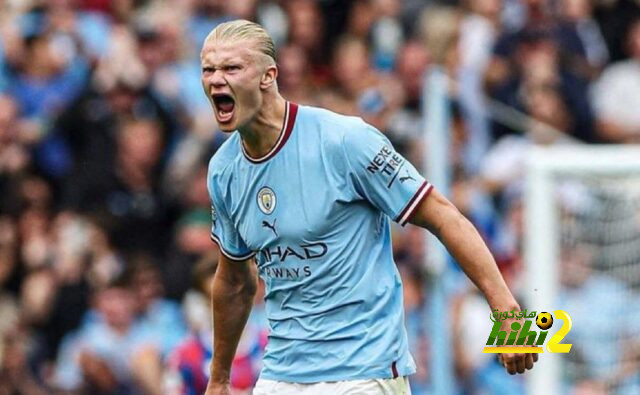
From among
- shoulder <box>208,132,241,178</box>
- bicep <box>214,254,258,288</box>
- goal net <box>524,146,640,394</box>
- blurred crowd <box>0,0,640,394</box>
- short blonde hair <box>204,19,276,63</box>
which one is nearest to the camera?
short blonde hair <box>204,19,276,63</box>

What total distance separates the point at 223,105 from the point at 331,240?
608 millimetres

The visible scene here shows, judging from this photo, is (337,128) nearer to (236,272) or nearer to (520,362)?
(236,272)

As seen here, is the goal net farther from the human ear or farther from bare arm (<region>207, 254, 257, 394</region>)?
the human ear

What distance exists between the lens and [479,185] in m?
11.2

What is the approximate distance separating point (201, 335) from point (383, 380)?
9.80ft

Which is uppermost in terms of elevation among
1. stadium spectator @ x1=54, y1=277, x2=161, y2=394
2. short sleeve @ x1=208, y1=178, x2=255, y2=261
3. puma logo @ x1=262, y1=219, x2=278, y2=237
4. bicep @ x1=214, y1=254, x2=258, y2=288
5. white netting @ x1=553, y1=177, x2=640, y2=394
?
puma logo @ x1=262, y1=219, x2=278, y2=237

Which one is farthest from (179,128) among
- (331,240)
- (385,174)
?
(385,174)

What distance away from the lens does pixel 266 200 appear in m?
5.81

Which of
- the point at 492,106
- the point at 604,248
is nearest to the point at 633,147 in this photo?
the point at 492,106

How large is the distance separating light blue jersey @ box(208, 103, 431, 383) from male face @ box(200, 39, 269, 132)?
0.67 ft

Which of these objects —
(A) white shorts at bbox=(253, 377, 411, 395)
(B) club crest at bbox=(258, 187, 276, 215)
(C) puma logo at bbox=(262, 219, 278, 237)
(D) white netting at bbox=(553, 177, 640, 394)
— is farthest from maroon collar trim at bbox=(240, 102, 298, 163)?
(D) white netting at bbox=(553, 177, 640, 394)

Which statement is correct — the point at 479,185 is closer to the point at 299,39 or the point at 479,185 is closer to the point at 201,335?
the point at 299,39

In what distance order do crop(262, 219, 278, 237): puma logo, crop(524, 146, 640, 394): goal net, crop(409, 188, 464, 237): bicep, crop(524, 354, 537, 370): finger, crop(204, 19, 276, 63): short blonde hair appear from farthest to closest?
crop(524, 146, 640, 394): goal net
crop(262, 219, 278, 237): puma logo
crop(204, 19, 276, 63): short blonde hair
crop(409, 188, 464, 237): bicep
crop(524, 354, 537, 370): finger

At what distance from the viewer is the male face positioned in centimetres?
564
